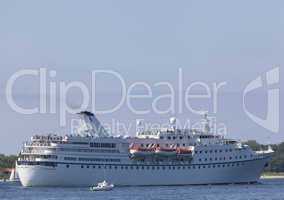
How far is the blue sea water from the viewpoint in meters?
154

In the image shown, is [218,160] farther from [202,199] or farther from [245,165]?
[202,199]

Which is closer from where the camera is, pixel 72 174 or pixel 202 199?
pixel 202 199

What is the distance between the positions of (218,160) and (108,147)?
17.4m

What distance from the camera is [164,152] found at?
638ft

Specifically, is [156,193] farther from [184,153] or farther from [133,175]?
[184,153]

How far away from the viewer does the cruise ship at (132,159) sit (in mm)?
187250

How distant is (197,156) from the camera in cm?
19575

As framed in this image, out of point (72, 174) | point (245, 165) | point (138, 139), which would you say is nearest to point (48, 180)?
point (72, 174)

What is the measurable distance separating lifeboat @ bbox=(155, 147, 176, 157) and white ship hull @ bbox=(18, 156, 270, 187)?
2.14 meters

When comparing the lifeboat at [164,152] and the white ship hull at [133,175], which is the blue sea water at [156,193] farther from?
the lifeboat at [164,152]

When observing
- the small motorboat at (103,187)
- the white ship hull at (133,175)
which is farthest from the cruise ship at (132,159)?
the small motorboat at (103,187)

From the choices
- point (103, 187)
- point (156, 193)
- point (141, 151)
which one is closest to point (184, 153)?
point (141, 151)

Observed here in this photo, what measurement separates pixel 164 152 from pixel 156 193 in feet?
101

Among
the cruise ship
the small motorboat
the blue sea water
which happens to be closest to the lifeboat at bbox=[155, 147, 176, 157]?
the cruise ship
